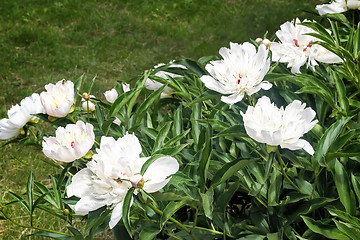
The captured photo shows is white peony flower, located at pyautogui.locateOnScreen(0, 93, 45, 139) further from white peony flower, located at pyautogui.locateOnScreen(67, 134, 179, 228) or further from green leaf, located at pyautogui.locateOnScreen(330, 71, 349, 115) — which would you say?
green leaf, located at pyautogui.locateOnScreen(330, 71, 349, 115)

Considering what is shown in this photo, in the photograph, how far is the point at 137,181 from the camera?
27.6 inches

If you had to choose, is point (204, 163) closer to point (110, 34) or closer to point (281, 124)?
point (281, 124)

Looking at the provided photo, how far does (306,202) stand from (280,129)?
19 centimetres

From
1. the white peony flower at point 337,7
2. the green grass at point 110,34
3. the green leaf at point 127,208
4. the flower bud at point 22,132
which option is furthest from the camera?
the green grass at point 110,34

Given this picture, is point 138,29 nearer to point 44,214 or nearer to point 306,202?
point 44,214

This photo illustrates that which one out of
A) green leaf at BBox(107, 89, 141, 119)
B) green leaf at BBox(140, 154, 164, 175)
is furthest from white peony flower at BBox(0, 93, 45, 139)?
green leaf at BBox(140, 154, 164, 175)

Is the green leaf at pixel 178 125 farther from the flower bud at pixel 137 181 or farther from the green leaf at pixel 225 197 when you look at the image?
the flower bud at pixel 137 181

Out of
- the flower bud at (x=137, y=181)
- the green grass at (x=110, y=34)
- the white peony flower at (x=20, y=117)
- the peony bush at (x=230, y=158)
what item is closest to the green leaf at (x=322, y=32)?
the peony bush at (x=230, y=158)

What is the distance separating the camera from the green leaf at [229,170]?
78cm

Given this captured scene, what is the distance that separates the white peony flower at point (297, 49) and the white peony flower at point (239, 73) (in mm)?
128

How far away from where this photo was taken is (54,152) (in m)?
0.82

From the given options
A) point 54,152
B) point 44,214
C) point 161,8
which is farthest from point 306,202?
point 161,8

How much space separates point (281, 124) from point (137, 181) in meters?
0.26

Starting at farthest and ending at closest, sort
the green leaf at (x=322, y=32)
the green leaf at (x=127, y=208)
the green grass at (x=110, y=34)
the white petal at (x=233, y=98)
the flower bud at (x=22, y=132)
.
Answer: the green grass at (x=110, y=34) < the flower bud at (x=22, y=132) < the green leaf at (x=322, y=32) < the white petal at (x=233, y=98) < the green leaf at (x=127, y=208)
